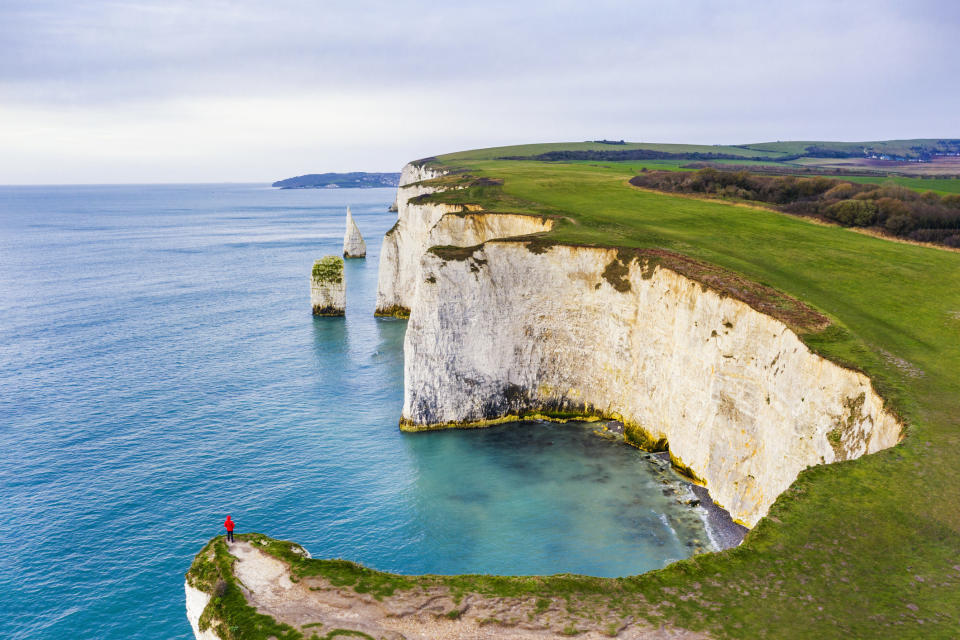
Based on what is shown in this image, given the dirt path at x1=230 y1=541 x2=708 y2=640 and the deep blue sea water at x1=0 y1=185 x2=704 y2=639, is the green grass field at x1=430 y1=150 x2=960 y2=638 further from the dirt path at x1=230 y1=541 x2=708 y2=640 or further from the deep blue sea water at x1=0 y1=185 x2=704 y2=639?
the deep blue sea water at x1=0 y1=185 x2=704 y2=639

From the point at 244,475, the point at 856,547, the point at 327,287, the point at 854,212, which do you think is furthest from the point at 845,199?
the point at 244,475

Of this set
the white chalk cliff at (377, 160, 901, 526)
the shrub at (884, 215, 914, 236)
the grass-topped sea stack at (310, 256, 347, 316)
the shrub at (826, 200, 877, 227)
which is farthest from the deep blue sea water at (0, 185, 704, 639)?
the shrub at (826, 200, 877, 227)

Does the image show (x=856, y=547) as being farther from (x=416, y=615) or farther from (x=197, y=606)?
(x=197, y=606)

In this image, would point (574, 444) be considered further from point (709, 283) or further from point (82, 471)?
point (82, 471)

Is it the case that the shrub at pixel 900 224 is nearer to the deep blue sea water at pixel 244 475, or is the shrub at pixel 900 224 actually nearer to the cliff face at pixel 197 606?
the deep blue sea water at pixel 244 475

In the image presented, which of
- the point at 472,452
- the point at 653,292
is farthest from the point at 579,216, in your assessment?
the point at 472,452

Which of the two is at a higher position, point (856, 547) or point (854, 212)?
point (854, 212)
